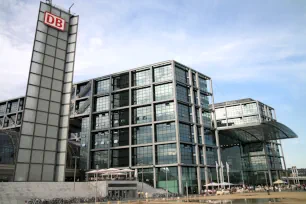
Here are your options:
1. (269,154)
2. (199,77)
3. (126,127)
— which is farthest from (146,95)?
(269,154)

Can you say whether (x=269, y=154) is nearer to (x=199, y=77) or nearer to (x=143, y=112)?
(x=199, y=77)

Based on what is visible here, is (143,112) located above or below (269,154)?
above

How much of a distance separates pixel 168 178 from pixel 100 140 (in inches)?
1150

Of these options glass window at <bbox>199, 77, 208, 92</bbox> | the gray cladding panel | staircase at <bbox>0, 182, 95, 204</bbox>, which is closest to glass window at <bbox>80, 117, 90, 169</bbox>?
the gray cladding panel

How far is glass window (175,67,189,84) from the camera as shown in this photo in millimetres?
91944

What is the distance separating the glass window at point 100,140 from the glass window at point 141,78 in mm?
20536

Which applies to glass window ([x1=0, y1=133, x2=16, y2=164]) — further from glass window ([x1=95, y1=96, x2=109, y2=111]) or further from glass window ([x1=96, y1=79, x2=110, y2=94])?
glass window ([x1=96, y1=79, x2=110, y2=94])

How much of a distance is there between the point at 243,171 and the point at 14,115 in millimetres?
106230

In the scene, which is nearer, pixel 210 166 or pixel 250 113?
pixel 210 166

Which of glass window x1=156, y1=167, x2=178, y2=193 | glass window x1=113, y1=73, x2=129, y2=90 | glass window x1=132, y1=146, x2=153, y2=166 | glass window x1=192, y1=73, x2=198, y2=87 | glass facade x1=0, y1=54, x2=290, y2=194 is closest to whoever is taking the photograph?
glass window x1=156, y1=167, x2=178, y2=193

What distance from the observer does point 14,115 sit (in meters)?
126

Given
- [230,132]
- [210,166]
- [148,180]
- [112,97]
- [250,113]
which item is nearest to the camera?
[148,180]

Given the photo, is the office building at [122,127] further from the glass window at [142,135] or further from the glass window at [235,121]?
the glass window at [235,121]

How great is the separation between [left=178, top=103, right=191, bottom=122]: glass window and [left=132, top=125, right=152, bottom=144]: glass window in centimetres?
1065
